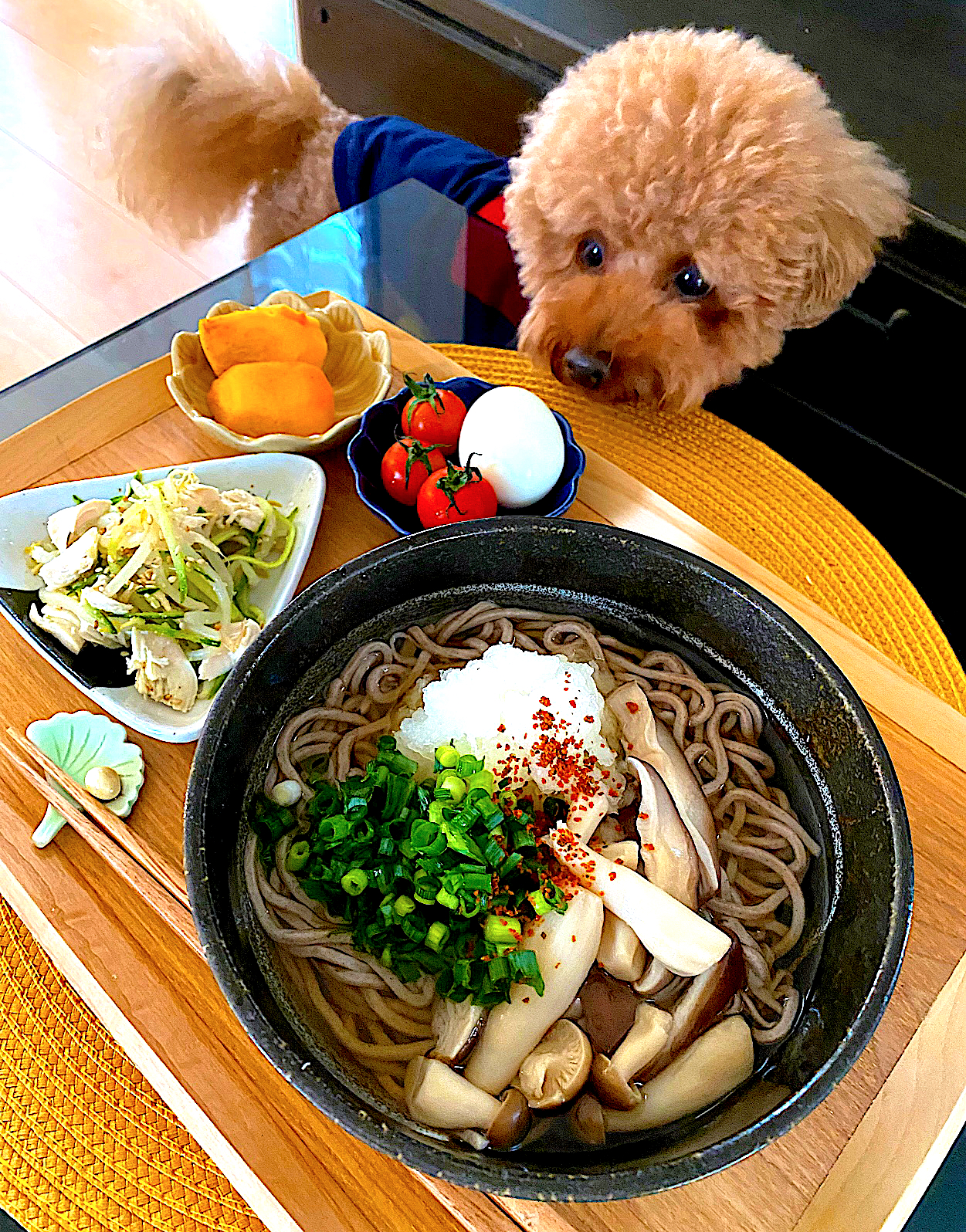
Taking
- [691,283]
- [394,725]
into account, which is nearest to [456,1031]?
[394,725]

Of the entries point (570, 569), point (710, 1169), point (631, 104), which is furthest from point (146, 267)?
point (710, 1169)

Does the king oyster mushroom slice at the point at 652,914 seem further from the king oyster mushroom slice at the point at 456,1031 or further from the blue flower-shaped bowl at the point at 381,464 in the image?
the blue flower-shaped bowl at the point at 381,464

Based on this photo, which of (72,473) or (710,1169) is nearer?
(710,1169)

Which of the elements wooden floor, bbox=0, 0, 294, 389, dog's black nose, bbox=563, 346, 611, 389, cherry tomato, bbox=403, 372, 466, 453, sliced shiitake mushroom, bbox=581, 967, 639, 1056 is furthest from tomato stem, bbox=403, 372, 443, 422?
wooden floor, bbox=0, 0, 294, 389

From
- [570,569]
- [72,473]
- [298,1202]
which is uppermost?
[570,569]

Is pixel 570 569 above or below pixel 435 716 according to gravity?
above

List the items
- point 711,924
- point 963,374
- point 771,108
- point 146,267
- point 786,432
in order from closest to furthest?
point 711,924, point 771,108, point 963,374, point 786,432, point 146,267

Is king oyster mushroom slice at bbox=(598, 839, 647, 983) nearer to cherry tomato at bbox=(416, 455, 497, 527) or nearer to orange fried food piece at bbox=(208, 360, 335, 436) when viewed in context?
cherry tomato at bbox=(416, 455, 497, 527)

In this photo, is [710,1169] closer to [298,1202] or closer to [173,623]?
[298,1202]
